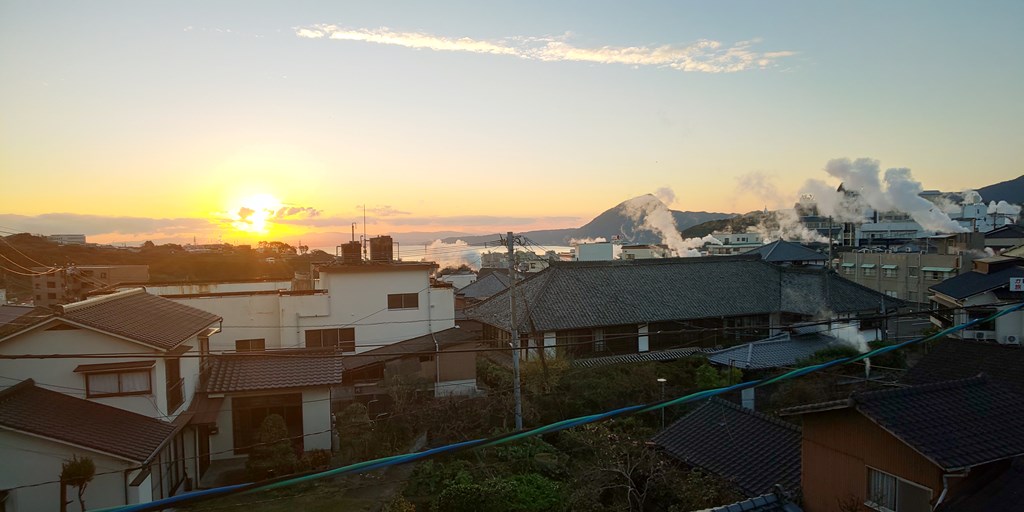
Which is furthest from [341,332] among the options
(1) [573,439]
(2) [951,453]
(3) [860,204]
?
(3) [860,204]

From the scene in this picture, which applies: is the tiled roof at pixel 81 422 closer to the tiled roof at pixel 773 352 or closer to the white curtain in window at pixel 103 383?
the white curtain in window at pixel 103 383

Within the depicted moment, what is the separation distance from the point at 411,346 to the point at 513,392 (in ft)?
16.5

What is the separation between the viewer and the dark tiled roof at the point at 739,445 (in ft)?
31.1

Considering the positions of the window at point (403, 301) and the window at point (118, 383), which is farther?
the window at point (403, 301)

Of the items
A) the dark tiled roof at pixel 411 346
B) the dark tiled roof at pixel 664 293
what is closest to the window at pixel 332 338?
the dark tiled roof at pixel 411 346

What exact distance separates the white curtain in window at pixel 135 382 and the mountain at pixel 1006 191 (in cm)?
11426

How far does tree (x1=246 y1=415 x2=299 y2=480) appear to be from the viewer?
12789mm

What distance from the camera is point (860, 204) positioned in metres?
53.6

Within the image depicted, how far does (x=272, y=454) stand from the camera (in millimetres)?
13102

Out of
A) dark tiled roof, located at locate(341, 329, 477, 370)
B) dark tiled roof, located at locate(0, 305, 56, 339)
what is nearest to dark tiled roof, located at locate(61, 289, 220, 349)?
dark tiled roof, located at locate(0, 305, 56, 339)

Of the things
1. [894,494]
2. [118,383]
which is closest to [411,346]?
[118,383]

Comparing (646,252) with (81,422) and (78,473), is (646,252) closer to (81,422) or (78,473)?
(81,422)

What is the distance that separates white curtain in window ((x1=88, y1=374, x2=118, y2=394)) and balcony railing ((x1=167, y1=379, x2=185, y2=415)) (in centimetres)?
108

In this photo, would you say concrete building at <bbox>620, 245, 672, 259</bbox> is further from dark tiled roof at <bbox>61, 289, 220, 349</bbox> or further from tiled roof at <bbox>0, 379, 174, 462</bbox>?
tiled roof at <bbox>0, 379, 174, 462</bbox>
